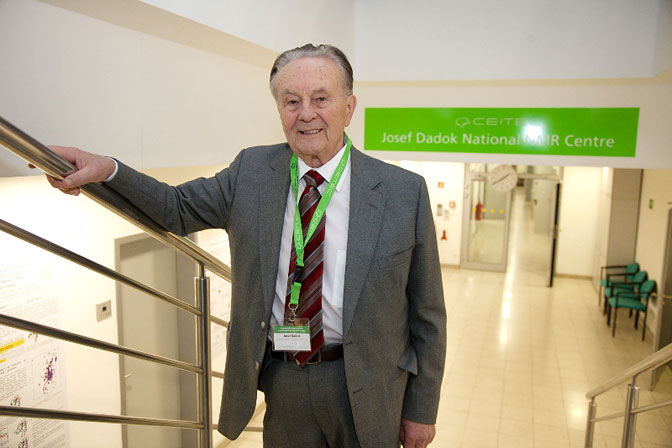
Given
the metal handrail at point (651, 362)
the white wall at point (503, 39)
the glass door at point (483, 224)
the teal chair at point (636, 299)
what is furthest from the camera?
the glass door at point (483, 224)

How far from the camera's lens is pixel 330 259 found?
1.65 meters

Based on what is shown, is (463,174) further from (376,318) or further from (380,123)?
(376,318)

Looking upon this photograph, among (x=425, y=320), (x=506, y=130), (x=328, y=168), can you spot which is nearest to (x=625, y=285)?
(x=506, y=130)

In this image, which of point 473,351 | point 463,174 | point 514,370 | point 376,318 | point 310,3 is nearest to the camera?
point 376,318

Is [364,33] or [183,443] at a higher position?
[364,33]

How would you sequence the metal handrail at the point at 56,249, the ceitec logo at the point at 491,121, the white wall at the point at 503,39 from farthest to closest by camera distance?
the ceitec logo at the point at 491,121, the white wall at the point at 503,39, the metal handrail at the point at 56,249

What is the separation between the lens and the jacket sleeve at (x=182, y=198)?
4.73 ft

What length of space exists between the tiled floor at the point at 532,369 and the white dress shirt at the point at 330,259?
410 centimetres

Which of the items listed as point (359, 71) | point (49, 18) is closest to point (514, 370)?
point (359, 71)

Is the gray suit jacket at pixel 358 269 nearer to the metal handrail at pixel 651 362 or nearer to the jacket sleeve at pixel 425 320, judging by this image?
the jacket sleeve at pixel 425 320

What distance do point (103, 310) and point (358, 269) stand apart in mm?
2656

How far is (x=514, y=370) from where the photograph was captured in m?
7.13

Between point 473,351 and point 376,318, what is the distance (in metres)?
6.62

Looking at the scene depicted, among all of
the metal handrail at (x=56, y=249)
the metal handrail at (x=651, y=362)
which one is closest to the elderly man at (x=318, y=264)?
the metal handrail at (x=56, y=249)
